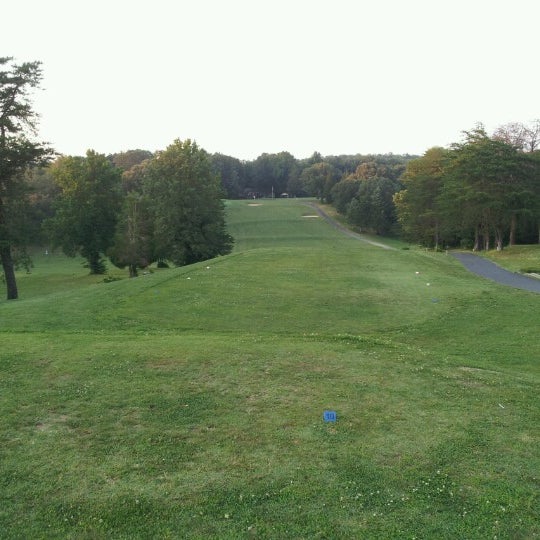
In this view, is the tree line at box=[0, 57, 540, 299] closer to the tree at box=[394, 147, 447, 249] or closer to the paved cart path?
the tree at box=[394, 147, 447, 249]

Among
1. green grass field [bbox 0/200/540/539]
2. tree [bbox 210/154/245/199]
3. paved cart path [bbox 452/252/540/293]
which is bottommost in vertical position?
paved cart path [bbox 452/252/540/293]

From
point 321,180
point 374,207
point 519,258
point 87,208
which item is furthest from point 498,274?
point 321,180

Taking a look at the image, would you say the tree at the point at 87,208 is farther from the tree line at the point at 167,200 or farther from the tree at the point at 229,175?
the tree at the point at 229,175

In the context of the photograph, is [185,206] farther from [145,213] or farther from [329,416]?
[329,416]

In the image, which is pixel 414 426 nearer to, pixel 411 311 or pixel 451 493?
pixel 451 493

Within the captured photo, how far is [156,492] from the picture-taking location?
6.98m

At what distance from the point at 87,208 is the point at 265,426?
40.9 metres

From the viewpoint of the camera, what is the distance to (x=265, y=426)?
28.7ft

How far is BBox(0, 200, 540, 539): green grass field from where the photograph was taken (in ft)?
21.3

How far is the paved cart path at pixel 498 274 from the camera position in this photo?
2657 centimetres

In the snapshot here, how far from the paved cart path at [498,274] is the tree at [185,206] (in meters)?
21.4

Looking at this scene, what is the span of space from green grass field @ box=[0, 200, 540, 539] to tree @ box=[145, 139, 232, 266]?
22.9 metres

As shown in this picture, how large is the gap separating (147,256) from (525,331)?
100 ft

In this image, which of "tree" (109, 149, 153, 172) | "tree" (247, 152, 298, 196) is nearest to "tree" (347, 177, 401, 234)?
"tree" (109, 149, 153, 172)
